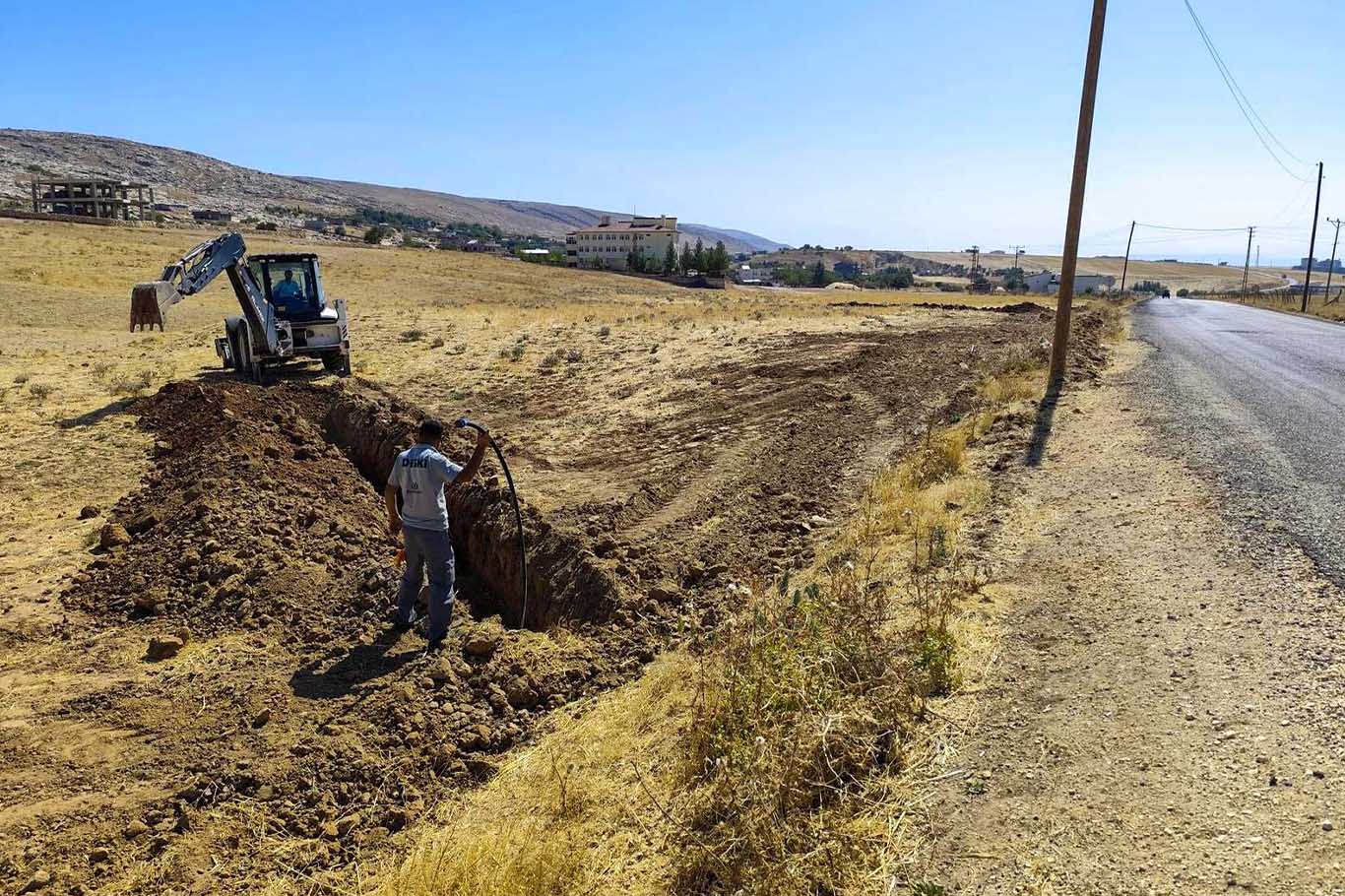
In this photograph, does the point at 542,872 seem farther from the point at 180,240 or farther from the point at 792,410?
the point at 180,240

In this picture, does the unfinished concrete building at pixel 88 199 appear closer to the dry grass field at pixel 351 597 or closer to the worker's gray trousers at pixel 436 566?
the dry grass field at pixel 351 597

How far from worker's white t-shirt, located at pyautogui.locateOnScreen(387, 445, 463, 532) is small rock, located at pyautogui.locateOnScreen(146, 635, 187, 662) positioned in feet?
7.06

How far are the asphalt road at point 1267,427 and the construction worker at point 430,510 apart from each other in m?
6.48

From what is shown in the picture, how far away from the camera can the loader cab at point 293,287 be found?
58.2 feet

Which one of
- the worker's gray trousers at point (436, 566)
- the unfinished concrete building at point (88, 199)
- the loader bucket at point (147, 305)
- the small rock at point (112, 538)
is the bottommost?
the small rock at point (112, 538)

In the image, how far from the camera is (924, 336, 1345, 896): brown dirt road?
10.6ft

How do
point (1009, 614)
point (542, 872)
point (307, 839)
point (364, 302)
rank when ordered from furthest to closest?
point (364, 302) < point (1009, 614) < point (307, 839) < point (542, 872)

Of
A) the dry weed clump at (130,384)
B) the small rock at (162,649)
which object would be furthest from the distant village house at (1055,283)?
the small rock at (162,649)

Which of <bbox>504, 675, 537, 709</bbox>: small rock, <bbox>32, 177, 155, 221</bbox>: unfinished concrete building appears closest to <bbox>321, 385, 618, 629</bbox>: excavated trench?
<bbox>504, 675, 537, 709</bbox>: small rock

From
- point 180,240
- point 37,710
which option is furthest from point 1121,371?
point 180,240

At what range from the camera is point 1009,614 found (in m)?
5.52

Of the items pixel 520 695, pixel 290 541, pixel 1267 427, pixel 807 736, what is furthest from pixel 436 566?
pixel 1267 427

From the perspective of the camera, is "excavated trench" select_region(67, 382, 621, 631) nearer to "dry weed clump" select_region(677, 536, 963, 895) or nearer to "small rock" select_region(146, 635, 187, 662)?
"small rock" select_region(146, 635, 187, 662)

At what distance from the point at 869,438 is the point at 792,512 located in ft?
12.5
